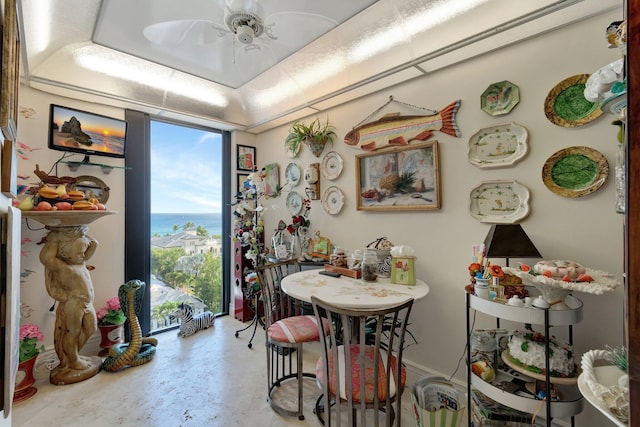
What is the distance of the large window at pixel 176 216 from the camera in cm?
298

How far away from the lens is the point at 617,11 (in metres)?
1.48

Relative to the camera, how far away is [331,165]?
2.87m

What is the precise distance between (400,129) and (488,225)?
Result: 102 cm

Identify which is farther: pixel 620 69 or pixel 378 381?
pixel 378 381

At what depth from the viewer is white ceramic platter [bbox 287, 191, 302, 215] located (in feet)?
10.6

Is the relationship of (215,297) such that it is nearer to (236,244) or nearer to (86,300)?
(236,244)

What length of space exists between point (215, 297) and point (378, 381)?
9.41 ft

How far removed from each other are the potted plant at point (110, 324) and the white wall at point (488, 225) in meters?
2.32

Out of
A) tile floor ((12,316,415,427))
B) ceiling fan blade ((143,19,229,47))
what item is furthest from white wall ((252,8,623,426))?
ceiling fan blade ((143,19,229,47))

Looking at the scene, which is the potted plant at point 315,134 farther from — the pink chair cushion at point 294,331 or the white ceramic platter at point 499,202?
the pink chair cushion at point 294,331

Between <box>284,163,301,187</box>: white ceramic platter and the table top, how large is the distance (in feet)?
4.59

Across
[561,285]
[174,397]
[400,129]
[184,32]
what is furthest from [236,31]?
[174,397]

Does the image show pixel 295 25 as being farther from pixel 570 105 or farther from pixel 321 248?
pixel 321 248

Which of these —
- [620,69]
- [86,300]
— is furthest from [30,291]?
[620,69]
